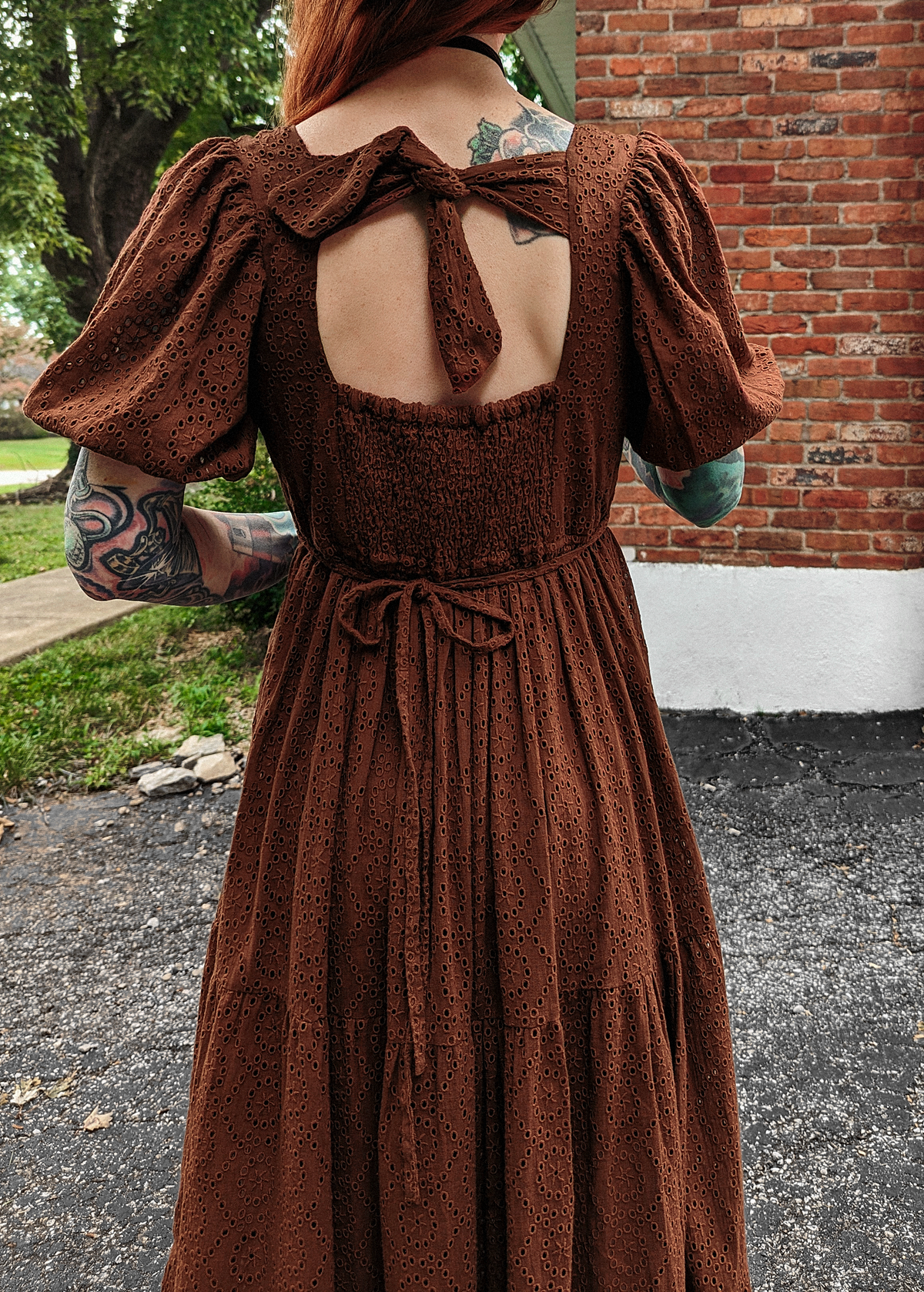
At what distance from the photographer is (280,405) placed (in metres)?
1.04

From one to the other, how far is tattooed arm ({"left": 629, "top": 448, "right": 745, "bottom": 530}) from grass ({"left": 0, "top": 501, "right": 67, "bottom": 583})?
312 inches

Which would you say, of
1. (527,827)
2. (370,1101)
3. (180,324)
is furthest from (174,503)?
(370,1101)

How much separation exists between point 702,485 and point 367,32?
600 mm

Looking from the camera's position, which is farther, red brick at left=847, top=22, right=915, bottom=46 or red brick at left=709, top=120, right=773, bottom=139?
red brick at left=709, top=120, right=773, bottom=139

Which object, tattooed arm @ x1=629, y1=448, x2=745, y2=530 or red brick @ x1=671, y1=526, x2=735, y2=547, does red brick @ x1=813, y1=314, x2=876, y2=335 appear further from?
tattooed arm @ x1=629, y1=448, x2=745, y2=530

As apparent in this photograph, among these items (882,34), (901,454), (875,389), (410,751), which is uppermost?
(882,34)

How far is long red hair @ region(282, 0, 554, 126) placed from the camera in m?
0.97

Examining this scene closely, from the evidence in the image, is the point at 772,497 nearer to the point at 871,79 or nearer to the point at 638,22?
the point at 871,79

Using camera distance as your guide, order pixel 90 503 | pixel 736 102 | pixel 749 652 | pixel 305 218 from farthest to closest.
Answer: pixel 749 652 → pixel 736 102 → pixel 90 503 → pixel 305 218

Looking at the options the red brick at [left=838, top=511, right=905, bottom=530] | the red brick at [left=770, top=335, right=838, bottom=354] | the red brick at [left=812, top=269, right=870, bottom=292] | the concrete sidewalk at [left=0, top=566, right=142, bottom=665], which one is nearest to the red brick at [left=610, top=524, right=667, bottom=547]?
the red brick at [left=838, top=511, right=905, bottom=530]

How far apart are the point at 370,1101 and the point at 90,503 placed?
0.70 meters

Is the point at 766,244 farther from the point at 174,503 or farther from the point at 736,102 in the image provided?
the point at 174,503

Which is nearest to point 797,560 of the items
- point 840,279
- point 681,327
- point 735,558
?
point 735,558

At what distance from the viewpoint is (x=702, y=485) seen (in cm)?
122
